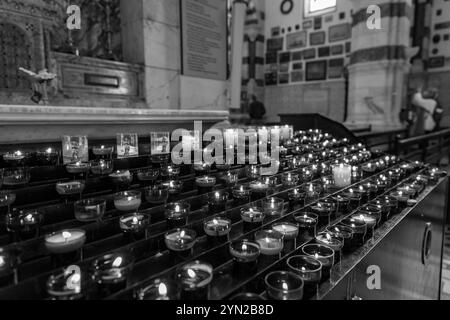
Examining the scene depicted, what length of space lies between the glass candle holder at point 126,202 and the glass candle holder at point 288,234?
111 centimetres

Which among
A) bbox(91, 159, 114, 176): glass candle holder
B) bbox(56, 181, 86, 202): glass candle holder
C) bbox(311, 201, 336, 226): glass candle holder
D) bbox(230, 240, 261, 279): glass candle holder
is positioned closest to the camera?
bbox(230, 240, 261, 279): glass candle holder

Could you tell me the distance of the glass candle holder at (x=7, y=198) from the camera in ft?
6.57

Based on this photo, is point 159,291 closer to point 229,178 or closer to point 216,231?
point 216,231

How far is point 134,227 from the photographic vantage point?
78.7 inches

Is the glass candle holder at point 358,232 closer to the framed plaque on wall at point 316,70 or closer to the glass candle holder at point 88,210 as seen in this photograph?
the glass candle holder at point 88,210

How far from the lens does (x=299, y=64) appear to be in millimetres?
14562

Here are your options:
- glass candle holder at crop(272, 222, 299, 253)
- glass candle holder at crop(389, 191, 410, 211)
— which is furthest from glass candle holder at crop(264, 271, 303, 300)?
glass candle holder at crop(389, 191, 410, 211)

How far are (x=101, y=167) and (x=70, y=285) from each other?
138cm

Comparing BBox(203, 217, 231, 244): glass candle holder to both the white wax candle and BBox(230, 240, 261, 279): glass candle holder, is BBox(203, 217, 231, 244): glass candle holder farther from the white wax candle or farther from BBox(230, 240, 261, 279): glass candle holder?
the white wax candle

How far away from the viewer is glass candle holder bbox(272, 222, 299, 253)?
228cm

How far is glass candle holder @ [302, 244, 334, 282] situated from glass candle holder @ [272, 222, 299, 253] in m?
0.12

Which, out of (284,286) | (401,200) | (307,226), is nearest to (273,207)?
(307,226)

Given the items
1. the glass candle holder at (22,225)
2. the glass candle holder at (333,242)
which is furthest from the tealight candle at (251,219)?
the glass candle holder at (22,225)
